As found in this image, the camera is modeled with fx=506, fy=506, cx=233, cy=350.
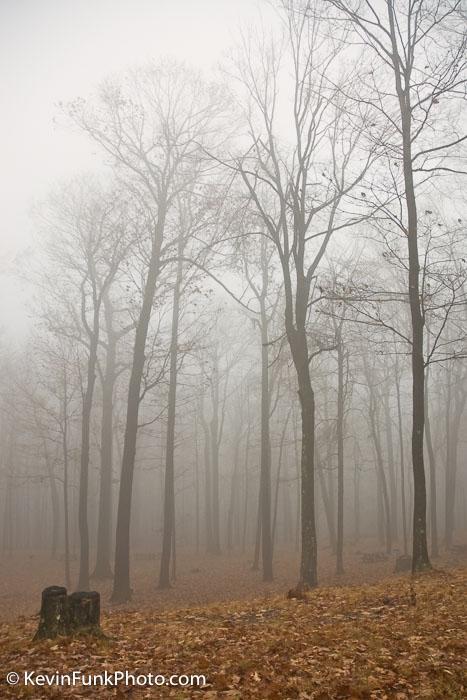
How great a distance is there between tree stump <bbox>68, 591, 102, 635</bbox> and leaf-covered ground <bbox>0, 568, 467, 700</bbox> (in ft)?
0.83

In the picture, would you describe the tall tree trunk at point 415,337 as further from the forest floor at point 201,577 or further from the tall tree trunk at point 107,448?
the tall tree trunk at point 107,448

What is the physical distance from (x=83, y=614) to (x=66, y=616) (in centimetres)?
24

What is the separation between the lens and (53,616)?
716 cm

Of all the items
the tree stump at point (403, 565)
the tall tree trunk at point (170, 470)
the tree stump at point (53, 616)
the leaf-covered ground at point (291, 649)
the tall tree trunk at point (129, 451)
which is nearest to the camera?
the leaf-covered ground at point (291, 649)

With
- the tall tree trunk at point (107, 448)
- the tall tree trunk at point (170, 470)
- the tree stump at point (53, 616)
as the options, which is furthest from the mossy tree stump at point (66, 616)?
the tall tree trunk at point (107, 448)

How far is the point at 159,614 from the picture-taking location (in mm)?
9266

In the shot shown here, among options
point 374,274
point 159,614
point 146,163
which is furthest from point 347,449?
point 159,614

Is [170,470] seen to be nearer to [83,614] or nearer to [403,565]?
[403,565]

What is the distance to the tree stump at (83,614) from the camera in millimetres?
7164

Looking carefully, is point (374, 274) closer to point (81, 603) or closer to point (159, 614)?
point (159, 614)

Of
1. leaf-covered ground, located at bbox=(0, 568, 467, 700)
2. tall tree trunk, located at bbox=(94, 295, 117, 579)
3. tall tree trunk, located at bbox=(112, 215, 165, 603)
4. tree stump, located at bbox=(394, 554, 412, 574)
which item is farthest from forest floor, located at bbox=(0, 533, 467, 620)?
leaf-covered ground, located at bbox=(0, 568, 467, 700)

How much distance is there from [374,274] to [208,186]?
29.5 ft

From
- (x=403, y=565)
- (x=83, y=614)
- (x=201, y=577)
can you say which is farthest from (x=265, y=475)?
(x=83, y=614)

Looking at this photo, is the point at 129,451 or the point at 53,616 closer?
the point at 53,616
